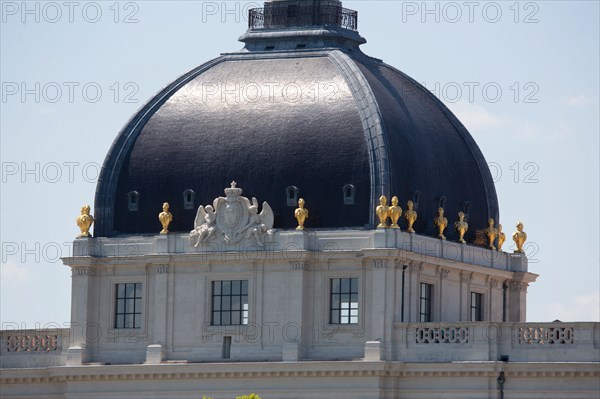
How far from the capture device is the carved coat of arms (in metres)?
124

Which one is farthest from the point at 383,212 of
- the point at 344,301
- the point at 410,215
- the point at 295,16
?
the point at 295,16

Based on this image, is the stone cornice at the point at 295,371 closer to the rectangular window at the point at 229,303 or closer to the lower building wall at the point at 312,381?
the lower building wall at the point at 312,381

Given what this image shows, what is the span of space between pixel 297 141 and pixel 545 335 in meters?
13.6

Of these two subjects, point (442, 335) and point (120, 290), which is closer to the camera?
point (442, 335)

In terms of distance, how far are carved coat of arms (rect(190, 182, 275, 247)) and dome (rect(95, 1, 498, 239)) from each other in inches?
31.9

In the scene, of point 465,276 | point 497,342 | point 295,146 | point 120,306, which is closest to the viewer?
point 497,342

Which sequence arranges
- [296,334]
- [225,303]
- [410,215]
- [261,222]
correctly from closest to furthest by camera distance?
[296,334]
[410,215]
[261,222]
[225,303]

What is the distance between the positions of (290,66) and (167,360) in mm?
13276

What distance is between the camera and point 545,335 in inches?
4670

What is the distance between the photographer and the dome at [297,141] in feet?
407

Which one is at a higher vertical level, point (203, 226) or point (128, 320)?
point (203, 226)

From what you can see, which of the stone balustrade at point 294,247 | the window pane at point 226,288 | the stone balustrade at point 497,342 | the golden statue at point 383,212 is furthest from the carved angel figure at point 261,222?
the stone balustrade at point 497,342

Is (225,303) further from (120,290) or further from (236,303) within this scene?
(120,290)

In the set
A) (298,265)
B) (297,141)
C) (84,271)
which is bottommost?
(84,271)
